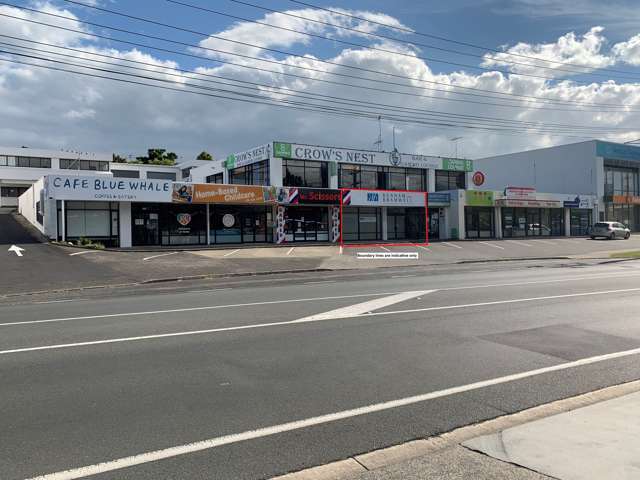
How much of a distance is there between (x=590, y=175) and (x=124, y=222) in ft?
155

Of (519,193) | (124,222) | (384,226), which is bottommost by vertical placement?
(384,226)

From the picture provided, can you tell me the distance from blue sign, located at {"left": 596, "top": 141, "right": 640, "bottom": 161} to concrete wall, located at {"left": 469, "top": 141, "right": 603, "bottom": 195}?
3.77 feet

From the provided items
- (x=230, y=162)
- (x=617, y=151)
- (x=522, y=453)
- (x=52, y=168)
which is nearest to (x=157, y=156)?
(x=52, y=168)

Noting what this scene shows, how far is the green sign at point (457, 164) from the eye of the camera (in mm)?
43862

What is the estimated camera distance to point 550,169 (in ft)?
188

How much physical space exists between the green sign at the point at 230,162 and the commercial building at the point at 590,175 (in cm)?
3264

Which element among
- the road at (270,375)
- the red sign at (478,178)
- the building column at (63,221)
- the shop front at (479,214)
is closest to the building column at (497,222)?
the shop front at (479,214)

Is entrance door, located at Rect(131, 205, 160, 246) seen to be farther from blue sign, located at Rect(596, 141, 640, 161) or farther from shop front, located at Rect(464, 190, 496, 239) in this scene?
blue sign, located at Rect(596, 141, 640, 161)

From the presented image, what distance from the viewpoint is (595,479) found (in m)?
3.26

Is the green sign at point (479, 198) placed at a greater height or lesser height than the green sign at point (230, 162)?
lesser

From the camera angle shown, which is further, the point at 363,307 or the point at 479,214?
the point at 479,214

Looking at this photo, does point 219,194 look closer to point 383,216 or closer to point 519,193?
point 383,216

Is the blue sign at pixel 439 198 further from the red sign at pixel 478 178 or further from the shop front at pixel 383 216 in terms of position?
the red sign at pixel 478 178

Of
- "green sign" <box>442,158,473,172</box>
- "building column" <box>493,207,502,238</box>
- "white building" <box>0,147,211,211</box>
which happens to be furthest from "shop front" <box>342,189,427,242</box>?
"white building" <box>0,147,211,211</box>
